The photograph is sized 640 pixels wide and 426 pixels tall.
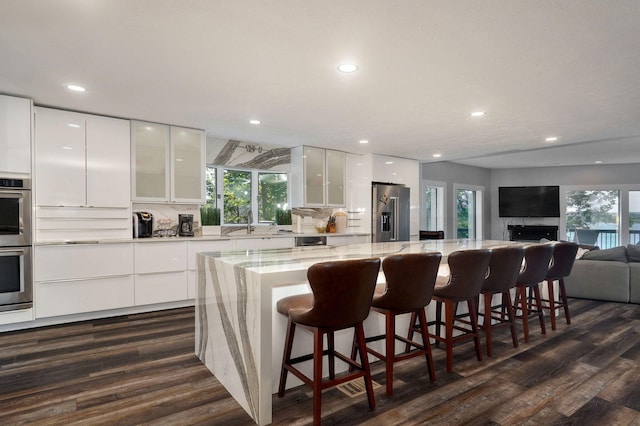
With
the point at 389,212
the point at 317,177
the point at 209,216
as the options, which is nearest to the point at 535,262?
the point at 389,212

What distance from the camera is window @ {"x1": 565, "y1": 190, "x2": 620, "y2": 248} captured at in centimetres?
867

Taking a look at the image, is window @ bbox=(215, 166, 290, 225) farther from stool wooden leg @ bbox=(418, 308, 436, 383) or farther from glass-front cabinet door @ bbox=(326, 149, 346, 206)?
stool wooden leg @ bbox=(418, 308, 436, 383)

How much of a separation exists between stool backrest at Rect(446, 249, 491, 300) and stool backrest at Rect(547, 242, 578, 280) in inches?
59.6

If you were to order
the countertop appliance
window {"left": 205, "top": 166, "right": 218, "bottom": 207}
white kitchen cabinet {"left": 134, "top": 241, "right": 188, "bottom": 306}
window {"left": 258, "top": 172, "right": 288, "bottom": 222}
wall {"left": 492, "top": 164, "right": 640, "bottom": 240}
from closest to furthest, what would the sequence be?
white kitchen cabinet {"left": 134, "top": 241, "right": 188, "bottom": 306} → the countertop appliance → window {"left": 205, "top": 166, "right": 218, "bottom": 207} → window {"left": 258, "top": 172, "right": 288, "bottom": 222} → wall {"left": 492, "top": 164, "right": 640, "bottom": 240}

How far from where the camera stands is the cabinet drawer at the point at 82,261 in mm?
3711

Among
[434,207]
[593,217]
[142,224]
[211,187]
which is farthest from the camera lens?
[593,217]

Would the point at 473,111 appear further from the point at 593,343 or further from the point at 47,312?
the point at 47,312

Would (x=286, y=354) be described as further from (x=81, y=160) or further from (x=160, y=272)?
(x=81, y=160)

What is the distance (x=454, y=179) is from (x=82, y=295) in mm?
7646

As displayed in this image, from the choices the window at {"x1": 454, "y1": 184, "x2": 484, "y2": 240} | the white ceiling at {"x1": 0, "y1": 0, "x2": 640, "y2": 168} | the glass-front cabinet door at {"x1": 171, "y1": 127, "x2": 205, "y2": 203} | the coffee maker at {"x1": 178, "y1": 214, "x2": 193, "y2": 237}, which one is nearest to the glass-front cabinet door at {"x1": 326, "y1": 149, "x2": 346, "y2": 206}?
the white ceiling at {"x1": 0, "y1": 0, "x2": 640, "y2": 168}

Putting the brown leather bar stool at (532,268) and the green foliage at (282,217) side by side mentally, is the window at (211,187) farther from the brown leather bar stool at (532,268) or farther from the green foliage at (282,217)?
the brown leather bar stool at (532,268)

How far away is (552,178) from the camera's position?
916 centimetres

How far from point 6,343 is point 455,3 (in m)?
4.37

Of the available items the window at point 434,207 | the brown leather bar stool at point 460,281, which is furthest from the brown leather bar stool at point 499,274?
the window at point 434,207
